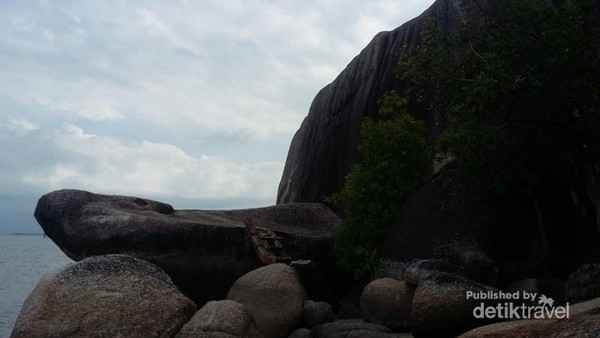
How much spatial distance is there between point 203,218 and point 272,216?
8.01 ft

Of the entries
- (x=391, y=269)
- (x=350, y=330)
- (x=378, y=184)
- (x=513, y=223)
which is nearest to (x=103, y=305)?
(x=350, y=330)

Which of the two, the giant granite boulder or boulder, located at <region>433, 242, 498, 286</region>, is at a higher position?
the giant granite boulder

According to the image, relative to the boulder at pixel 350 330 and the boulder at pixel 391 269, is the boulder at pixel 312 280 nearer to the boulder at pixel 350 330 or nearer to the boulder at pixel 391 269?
the boulder at pixel 391 269

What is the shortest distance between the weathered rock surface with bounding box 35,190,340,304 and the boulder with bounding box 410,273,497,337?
19.9ft

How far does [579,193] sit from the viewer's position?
13.4 m

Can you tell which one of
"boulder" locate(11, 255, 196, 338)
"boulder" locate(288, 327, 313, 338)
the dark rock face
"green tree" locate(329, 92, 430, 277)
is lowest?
"boulder" locate(288, 327, 313, 338)

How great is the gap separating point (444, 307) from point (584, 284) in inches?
83.5

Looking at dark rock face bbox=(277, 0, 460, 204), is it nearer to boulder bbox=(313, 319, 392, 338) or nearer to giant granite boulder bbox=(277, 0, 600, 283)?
giant granite boulder bbox=(277, 0, 600, 283)

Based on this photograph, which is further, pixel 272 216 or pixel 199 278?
pixel 272 216

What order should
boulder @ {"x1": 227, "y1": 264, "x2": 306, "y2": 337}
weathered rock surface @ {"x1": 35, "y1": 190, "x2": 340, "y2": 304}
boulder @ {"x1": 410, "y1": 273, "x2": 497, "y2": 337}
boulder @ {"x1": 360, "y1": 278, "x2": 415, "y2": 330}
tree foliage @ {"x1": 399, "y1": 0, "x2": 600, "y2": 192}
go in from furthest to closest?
weathered rock surface @ {"x1": 35, "y1": 190, "x2": 340, "y2": 304} < boulder @ {"x1": 227, "y1": 264, "x2": 306, "y2": 337} < boulder @ {"x1": 360, "y1": 278, "x2": 415, "y2": 330} < tree foliage @ {"x1": 399, "y1": 0, "x2": 600, "y2": 192} < boulder @ {"x1": 410, "y1": 273, "x2": 497, "y2": 337}

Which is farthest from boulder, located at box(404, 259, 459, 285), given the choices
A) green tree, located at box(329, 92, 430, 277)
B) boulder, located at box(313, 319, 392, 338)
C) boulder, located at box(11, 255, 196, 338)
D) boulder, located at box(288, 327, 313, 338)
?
boulder, located at box(11, 255, 196, 338)

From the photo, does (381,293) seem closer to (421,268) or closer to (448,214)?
(421,268)

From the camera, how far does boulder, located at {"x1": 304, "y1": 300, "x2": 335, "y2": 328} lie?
12781 mm

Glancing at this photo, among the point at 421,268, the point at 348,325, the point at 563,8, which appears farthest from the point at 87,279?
the point at 563,8
